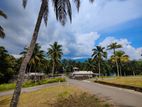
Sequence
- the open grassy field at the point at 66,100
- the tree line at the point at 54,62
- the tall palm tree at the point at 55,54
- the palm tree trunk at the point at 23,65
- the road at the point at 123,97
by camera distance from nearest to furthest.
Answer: the palm tree trunk at the point at 23,65
the road at the point at 123,97
the open grassy field at the point at 66,100
the tree line at the point at 54,62
the tall palm tree at the point at 55,54

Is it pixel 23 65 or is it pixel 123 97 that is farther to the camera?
pixel 123 97

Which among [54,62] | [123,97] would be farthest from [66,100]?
[54,62]

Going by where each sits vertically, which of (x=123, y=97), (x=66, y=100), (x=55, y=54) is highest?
(x=55, y=54)

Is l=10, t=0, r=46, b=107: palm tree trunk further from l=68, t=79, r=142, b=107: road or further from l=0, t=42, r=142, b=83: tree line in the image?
l=0, t=42, r=142, b=83: tree line

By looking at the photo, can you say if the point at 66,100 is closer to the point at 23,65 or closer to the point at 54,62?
the point at 23,65

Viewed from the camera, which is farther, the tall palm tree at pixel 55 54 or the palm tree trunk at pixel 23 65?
the tall palm tree at pixel 55 54

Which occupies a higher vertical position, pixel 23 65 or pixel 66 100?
pixel 23 65

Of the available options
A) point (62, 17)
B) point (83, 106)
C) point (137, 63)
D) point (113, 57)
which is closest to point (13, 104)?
point (83, 106)

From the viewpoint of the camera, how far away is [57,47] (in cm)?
6794

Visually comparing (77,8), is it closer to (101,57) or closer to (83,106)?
(83,106)

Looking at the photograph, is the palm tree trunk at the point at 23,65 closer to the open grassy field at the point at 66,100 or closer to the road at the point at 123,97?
the open grassy field at the point at 66,100

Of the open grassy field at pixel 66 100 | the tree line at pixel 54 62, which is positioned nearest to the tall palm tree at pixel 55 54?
the tree line at pixel 54 62

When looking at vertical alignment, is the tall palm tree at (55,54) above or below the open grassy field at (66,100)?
above

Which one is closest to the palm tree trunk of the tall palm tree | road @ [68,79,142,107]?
road @ [68,79,142,107]
